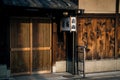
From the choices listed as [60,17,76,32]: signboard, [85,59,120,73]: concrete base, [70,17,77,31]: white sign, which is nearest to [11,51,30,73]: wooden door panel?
[60,17,76,32]: signboard

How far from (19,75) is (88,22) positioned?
483 centimetres

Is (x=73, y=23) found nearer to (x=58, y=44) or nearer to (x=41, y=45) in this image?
(x=58, y=44)

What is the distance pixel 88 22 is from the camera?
15242mm

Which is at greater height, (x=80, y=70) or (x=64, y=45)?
(x=64, y=45)

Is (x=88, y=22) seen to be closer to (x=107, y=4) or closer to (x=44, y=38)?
(x=107, y=4)

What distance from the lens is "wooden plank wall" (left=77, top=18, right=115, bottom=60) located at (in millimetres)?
15156

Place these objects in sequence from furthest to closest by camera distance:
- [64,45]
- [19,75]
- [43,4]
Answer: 1. [64,45]
2. [19,75]
3. [43,4]

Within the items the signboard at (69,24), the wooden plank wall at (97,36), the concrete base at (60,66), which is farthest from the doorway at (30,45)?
the wooden plank wall at (97,36)

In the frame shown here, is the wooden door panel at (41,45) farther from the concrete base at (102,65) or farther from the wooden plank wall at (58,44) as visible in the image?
the concrete base at (102,65)

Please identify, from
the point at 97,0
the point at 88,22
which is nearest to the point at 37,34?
the point at 88,22

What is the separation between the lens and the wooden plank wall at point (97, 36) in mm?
15156

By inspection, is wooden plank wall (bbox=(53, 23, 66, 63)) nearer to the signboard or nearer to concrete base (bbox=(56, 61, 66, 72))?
concrete base (bbox=(56, 61, 66, 72))

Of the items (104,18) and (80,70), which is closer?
(80,70)

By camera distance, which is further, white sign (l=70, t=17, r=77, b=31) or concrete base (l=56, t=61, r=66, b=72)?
concrete base (l=56, t=61, r=66, b=72)
